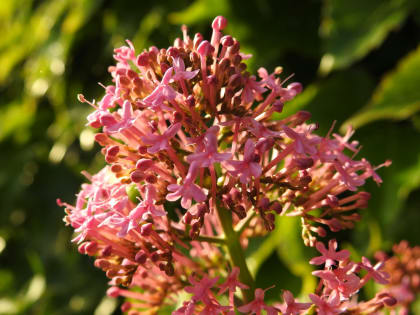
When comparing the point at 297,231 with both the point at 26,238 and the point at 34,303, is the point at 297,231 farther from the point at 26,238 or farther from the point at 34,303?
the point at 26,238

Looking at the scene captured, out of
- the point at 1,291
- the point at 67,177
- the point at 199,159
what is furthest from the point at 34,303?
the point at 199,159

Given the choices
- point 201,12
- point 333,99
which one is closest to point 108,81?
point 201,12

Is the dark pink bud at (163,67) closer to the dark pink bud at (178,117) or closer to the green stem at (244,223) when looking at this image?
the dark pink bud at (178,117)

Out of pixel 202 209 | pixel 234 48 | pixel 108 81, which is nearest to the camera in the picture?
pixel 202 209

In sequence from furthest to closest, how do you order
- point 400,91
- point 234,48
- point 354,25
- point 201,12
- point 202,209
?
point 201,12, point 354,25, point 400,91, point 234,48, point 202,209

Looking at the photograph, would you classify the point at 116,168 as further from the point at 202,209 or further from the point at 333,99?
the point at 333,99

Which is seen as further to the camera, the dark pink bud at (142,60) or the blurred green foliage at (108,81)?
the blurred green foliage at (108,81)

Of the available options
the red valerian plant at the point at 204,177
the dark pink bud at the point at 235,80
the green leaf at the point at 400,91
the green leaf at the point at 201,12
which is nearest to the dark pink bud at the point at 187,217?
the red valerian plant at the point at 204,177
